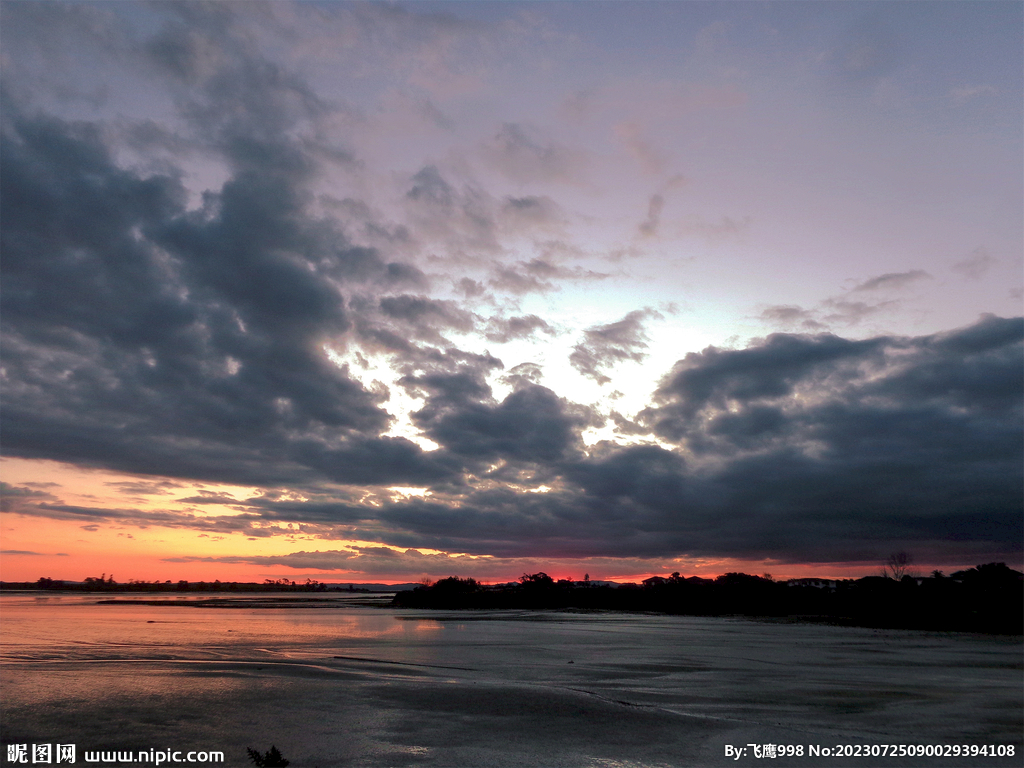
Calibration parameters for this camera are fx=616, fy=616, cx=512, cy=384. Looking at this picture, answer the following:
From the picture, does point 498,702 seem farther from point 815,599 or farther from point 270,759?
point 815,599

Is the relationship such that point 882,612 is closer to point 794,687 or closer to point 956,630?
point 956,630

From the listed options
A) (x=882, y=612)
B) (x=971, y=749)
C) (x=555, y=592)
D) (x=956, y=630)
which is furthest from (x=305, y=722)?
(x=555, y=592)

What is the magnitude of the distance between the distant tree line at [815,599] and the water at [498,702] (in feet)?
94.3

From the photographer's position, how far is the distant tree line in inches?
2101

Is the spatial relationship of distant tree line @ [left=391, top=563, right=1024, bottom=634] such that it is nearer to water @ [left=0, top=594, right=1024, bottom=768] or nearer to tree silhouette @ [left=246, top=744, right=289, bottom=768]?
water @ [left=0, top=594, right=1024, bottom=768]

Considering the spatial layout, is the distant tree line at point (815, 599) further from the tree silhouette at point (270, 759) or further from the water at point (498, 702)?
the tree silhouette at point (270, 759)

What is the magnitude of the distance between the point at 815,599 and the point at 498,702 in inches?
3013

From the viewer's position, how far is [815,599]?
3108 inches

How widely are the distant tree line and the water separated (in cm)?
2873

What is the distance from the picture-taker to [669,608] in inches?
3413

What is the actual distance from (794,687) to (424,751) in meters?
13.1

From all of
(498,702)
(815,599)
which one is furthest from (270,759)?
(815,599)

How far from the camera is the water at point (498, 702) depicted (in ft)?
39.1

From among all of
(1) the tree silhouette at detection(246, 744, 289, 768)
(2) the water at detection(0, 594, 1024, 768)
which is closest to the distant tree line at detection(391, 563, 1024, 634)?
(2) the water at detection(0, 594, 1024, 768)
